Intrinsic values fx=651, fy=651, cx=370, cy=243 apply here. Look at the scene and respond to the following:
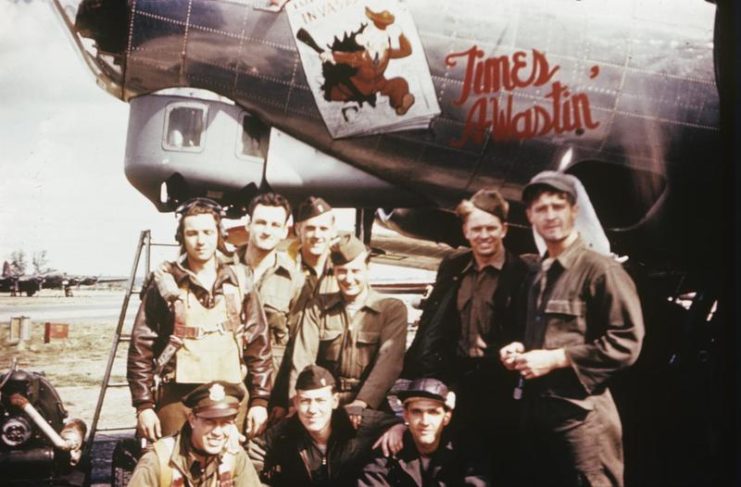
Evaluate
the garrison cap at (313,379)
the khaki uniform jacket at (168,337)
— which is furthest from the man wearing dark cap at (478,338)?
the khaki uniform jacket at (168,337)

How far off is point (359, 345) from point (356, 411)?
0.41m

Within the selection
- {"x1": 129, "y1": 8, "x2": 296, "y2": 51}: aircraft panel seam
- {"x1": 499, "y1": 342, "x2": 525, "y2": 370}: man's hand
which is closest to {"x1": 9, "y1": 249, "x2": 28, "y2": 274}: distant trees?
{"x1": 129, "y1": 8, "x2": 296, "y2": 51}: aircraft panel seam

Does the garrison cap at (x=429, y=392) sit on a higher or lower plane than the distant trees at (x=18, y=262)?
lower

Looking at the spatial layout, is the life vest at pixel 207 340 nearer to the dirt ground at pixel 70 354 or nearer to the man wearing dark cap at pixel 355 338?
the man wearing dark cap at pixel 355 338

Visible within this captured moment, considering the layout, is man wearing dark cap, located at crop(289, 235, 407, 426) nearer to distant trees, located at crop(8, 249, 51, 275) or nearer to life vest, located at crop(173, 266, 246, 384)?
life vest, located at crop(173, 266, 246, 384)

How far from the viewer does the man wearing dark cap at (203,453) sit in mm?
3639

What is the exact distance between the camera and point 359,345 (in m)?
4.15

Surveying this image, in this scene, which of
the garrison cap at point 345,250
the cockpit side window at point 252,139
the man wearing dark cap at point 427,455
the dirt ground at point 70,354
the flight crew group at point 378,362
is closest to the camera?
the man wearing dark cap at point 427,455

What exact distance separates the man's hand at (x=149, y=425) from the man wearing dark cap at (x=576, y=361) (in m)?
2.11

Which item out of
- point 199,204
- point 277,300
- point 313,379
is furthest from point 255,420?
point 199,204

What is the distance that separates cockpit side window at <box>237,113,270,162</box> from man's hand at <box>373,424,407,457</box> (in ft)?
6.61

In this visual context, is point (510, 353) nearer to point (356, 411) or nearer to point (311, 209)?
point (356, 411)

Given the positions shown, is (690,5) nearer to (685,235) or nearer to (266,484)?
(685,235)

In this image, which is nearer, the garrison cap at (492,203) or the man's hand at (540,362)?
the man's hand at (540,362)
